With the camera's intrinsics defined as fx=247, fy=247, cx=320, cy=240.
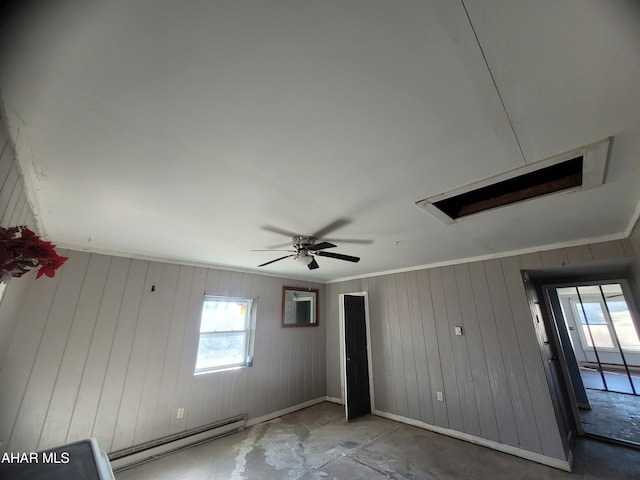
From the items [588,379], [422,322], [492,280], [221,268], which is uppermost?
[221,268]

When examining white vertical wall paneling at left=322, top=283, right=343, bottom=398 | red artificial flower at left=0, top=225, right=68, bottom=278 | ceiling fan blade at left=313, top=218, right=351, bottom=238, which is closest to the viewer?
red artificial flower at left=0, top=225, right=68, bottom=278

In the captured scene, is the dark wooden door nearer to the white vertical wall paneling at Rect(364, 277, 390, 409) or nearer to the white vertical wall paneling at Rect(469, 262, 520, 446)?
the white vertical wall paneling at Rect(364, 277, 390, 409)

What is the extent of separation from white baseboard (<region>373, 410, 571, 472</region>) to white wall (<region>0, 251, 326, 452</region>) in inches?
85.4

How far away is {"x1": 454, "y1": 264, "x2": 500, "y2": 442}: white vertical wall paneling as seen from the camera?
3.16m

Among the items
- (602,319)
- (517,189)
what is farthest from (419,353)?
(602,319)

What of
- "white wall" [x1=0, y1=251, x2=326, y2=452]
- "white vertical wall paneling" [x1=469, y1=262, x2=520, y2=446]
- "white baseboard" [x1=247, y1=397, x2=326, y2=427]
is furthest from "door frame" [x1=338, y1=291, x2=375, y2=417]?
"white vertical wall paneling" [x1=469, y1=262, x2=520, y2=446]

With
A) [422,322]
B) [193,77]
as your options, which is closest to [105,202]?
[193,77]

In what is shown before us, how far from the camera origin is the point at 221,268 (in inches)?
→ 159

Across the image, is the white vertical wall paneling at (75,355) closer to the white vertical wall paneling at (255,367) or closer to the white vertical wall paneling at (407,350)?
the white vertical wall paneling at (255,367)

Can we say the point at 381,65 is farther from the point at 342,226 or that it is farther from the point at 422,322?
the point at 422,322

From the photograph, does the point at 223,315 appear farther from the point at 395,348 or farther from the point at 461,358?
the point at 461,358

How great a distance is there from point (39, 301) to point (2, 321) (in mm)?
669

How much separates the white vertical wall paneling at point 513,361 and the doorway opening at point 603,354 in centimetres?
128

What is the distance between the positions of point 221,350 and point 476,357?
3729 mm
